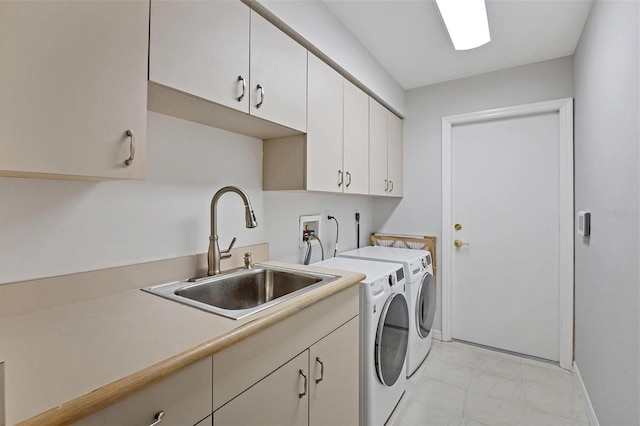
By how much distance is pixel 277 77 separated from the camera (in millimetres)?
1458

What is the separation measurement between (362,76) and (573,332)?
2.53 meters

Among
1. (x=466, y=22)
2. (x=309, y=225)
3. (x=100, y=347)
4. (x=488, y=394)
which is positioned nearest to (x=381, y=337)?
(x=309, y=225)

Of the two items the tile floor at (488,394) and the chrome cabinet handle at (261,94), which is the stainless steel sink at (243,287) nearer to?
the chrome cabinet handle at (261,94)

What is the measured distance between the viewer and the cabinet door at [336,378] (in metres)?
1.26

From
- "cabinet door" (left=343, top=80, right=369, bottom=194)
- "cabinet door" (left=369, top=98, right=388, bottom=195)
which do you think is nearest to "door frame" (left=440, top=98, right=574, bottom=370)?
"cabinet door" (left=369, top=98, right=388, bottom=195)

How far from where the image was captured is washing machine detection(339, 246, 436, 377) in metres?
2.18

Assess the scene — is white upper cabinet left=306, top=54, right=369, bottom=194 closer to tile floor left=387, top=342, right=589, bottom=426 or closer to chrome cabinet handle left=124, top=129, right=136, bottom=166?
chrome cabinet handle left=124, top=129, right=136, bottom=166

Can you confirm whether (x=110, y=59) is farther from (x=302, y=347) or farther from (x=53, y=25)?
(x=302, y=347)

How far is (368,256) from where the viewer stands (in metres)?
2.40

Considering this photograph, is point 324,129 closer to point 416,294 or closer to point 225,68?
point 225,68

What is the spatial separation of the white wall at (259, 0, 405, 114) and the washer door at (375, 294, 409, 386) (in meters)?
1.52

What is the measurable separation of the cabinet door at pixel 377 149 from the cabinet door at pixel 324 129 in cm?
49

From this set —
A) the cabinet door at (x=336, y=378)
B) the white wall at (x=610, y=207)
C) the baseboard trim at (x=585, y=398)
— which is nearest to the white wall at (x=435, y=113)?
the white wall at (x=610, y=207)

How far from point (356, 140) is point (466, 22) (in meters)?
0.94
